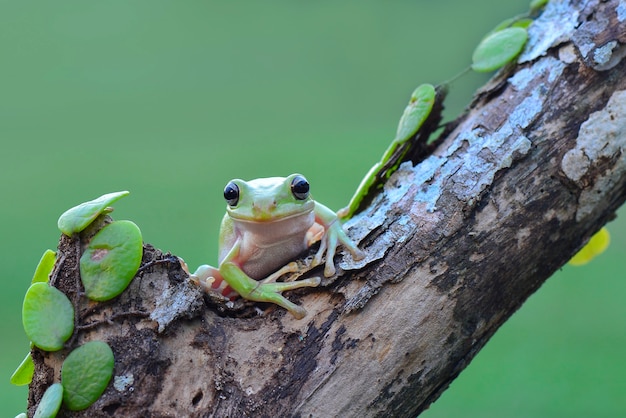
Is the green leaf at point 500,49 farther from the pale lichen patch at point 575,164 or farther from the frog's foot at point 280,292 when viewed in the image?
the frog's foot at point 280,292

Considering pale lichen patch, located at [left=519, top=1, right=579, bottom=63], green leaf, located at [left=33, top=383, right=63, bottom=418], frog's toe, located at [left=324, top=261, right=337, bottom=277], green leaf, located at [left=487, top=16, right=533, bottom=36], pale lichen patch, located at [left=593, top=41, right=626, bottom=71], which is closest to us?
green leaf, located at [left=33, top=383, right=63, bottom=418]

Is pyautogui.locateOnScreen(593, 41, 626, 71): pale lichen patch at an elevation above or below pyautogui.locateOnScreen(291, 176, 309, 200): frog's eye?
above

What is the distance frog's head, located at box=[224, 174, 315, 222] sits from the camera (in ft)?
6.20

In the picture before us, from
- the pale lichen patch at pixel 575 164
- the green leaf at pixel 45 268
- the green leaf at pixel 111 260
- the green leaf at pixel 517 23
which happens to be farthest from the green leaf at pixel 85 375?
the green leaf at pixel 517 23

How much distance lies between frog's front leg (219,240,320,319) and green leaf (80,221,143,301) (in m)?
0.30

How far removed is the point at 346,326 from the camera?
1.61 metres

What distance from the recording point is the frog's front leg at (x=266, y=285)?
1640mm

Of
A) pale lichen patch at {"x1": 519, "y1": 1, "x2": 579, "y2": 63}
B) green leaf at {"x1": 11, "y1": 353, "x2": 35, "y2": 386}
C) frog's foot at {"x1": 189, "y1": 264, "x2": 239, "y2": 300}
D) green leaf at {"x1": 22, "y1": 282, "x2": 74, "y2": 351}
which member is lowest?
green leaf at {"x1": 11, "y1": 353, "x2": 35, "y2": 386}

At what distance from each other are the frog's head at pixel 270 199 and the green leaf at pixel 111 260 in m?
0.39

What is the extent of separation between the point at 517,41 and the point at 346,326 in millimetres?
996

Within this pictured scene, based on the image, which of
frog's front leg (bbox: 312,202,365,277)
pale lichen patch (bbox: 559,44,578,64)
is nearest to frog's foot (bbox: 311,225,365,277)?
frog's front leg (bbox: 312,202,365,277)

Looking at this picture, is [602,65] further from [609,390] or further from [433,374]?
[609,390]

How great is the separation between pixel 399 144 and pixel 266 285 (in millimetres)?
587

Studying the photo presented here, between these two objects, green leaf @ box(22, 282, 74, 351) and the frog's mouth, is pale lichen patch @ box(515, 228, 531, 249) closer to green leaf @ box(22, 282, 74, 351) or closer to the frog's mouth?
the frog's mouth
